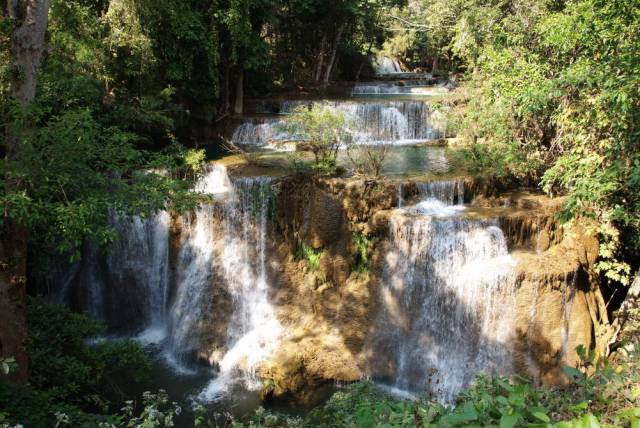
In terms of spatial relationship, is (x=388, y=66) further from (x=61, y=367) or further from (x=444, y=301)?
(x=61, y=367)

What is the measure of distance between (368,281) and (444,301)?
1495 mm

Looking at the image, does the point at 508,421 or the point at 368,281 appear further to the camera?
the point at 368,281

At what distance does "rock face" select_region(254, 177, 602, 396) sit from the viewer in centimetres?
847

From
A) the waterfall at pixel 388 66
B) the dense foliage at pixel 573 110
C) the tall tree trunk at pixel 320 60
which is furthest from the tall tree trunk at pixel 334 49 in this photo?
the dense foliage at pixel 573 110

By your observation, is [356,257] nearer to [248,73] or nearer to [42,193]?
[42,193]

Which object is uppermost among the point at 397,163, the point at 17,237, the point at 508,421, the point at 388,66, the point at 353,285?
the point at 388,66

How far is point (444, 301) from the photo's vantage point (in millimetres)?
9133

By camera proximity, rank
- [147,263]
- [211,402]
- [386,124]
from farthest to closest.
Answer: [386,124], [147,263], [211,402]

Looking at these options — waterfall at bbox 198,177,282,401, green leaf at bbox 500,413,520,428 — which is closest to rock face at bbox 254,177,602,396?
waterfall at bbox 198,177,282,401

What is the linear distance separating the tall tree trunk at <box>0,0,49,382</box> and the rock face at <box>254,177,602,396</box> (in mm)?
4586

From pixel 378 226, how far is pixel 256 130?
25.4 feet

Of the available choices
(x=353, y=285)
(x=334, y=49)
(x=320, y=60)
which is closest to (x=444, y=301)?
(x=353, y=285)

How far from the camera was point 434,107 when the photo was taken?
42.0 ft

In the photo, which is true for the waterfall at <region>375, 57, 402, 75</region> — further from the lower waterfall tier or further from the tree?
the lower waterfall tier
